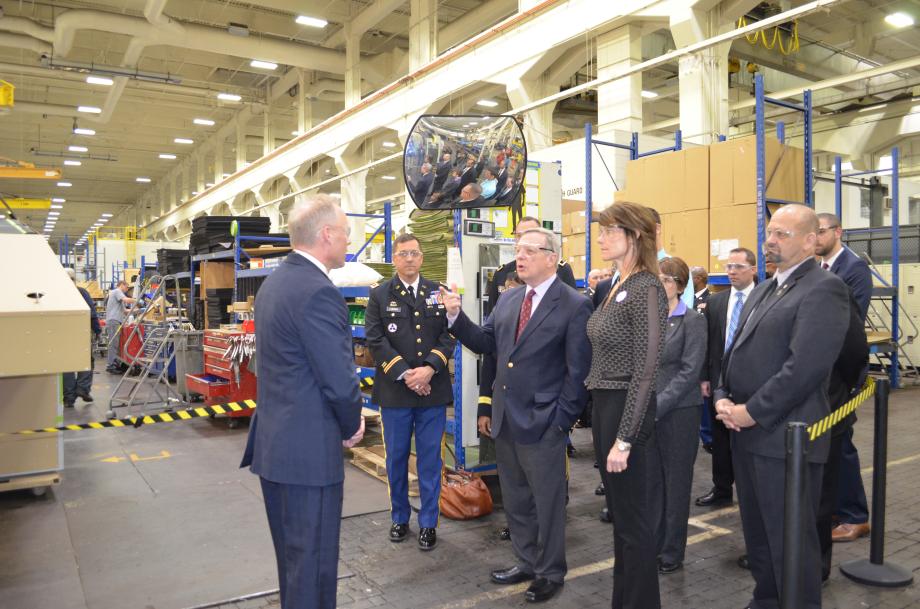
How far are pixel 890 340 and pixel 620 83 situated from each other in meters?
4.70

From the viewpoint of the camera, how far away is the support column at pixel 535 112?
10.1 meters

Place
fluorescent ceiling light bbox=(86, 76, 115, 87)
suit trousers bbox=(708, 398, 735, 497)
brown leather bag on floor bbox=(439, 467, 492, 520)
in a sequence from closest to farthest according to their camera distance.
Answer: brown leather bag on floor bbox=(439, 467, 492, 520), suit trousers bbox=(708, 398, 735, 497), fluorescent ceiling light bbox=(86, 76, 115, 87)

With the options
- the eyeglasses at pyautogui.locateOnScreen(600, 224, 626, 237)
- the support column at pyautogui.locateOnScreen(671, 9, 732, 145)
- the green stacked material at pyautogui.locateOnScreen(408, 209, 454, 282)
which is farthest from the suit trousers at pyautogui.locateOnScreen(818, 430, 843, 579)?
the support column at pyautogui.locateOnScreen(671, 9, 732, 145)

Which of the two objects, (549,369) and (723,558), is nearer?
(549,369)

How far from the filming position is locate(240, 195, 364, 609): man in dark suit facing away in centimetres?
219

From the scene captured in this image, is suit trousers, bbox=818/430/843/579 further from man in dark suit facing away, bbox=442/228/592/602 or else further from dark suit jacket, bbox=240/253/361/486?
dark suit jacket, bbox=240/253/361/486

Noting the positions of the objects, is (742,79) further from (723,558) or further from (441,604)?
(441,604)

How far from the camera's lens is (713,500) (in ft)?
14.6

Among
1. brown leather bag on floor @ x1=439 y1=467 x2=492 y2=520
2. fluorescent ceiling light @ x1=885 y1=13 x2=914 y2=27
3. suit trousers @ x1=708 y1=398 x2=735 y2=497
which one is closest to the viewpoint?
brown leather bag on floor @ x1=439 y1=467 x2=492 y2=520

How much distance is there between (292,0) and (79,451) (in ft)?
33.1

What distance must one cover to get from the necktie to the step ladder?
667cm

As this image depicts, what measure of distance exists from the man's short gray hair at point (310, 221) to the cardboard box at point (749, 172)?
494 centimetres

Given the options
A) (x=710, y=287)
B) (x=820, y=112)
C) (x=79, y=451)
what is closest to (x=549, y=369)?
(x=710, y=287)

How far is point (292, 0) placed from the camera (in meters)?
13.2
